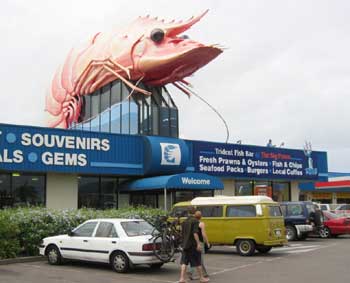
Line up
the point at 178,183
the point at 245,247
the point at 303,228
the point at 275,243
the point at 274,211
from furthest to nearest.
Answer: the point at 178,183
the point at 303,228
the point at 274,211
the point at 245,247
the point at 275,243

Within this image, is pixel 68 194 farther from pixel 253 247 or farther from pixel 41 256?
pixel 253 247

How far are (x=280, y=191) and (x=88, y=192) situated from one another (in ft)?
48.0

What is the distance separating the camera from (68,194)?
83.9 feet

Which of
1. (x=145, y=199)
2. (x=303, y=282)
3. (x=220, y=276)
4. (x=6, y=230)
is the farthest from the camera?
(x=145, y=199)

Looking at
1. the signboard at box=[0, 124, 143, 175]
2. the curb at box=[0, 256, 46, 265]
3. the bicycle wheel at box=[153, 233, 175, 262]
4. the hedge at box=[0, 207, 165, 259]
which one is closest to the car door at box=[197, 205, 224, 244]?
the hedge at box=[0, 207, 165, 259]

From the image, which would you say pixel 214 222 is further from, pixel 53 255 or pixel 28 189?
pixel 28 189

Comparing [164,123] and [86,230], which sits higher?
[164,123]

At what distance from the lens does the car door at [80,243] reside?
48.1ft

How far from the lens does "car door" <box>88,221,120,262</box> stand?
46.2ft

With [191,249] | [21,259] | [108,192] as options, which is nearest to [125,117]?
[108,192]

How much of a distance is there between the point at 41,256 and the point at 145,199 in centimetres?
1175

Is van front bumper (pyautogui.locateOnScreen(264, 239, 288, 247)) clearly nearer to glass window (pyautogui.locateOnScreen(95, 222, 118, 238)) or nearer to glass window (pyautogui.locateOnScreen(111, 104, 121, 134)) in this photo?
glass window (pyautogui.locateOnScreen(95, 222, 118, 238))

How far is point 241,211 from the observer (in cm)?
1842

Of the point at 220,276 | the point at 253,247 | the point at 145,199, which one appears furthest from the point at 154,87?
the point at 220,276
